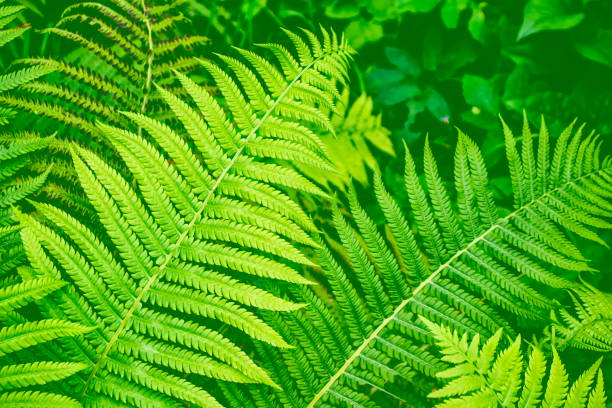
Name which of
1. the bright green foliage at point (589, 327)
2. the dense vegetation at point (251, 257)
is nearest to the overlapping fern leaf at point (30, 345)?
the dense vegetation at point (251, 257)

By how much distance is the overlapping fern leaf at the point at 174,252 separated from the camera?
0.93 m

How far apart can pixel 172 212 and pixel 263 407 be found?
528mm

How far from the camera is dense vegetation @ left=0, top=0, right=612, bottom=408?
929 millimetres

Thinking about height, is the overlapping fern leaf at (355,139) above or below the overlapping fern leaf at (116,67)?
above

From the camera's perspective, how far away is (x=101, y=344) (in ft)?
3.16

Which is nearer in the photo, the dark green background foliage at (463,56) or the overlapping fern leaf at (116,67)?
the overlapping fern leaf at (116,67)

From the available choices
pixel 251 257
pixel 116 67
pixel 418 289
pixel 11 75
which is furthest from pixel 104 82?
pixel 418 289

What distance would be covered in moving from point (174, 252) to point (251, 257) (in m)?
0.19

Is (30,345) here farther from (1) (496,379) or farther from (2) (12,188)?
(1) (496,379)

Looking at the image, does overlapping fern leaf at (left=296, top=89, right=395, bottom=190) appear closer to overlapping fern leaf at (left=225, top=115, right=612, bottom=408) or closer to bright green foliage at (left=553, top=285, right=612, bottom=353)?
overlapping fern leaf at (left=225, top=115, right=612, bottom=408)

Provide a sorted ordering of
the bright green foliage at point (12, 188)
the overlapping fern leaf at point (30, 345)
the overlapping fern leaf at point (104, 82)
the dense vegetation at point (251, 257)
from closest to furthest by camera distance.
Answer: the overlapping fern leaf at point (30, 345), the dense vegetation at point (251, 257), the bright green foliage at point (12, 188), the overlapping fern leaf at point (104, 82)

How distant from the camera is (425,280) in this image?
118cm

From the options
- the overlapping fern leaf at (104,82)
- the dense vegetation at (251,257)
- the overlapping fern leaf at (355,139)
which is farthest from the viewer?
the overlapping fern leaf at (355,139)

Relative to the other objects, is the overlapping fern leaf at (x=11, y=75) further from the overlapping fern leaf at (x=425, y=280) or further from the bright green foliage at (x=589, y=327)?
the bright green foliage at (x=589, y=327)
